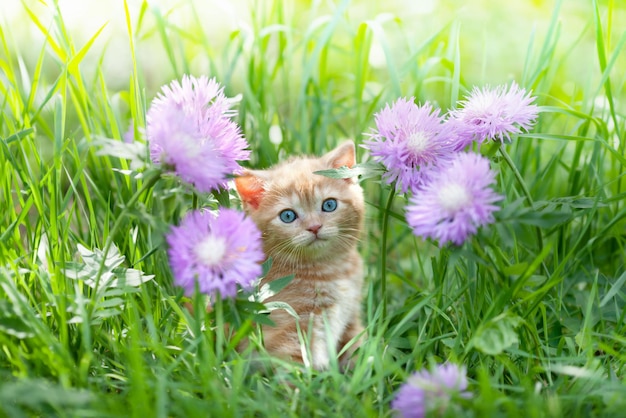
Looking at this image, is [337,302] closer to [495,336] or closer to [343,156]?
[343,156]

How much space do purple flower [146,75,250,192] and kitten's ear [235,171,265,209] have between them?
1.61ft

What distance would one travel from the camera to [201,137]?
1271mm

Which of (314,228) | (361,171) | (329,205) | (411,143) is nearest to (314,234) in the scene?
(314,228)

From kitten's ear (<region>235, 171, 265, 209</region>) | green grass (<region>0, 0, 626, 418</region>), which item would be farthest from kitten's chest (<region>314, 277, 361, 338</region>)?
kitten's ear (<region>235, 171, 265, 209</region>)

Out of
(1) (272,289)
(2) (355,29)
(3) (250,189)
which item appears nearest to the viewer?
(1) (272,289)

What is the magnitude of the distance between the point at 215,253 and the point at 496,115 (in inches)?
25.6

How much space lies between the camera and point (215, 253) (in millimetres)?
1151

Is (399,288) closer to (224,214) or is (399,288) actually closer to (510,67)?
(224,214)

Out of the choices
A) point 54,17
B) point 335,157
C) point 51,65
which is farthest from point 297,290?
point 51,65

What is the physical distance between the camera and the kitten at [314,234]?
181cm

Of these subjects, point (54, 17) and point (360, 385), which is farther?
point (54, 17)

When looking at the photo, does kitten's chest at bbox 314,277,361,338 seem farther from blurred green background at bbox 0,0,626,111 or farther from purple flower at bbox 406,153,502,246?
blurred green background at bbox 0,0,626,111

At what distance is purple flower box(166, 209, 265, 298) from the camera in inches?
45.4

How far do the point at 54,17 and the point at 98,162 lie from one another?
441 millimetres
